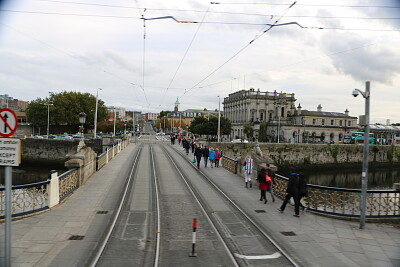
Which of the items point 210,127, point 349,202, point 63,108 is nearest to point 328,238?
point 349,202

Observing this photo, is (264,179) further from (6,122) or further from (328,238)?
(6,122)

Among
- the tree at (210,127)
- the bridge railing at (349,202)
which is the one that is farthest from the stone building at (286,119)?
the bridge railing at (349,202)

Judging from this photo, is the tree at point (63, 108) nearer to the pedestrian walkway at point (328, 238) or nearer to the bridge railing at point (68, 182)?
the bridge railing at point (68, 182)

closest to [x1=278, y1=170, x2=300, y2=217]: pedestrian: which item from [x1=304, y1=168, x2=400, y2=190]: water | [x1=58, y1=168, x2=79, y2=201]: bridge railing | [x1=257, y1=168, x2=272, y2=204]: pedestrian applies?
[x1=257, y1=168, x2=272, y2=204]: pedestrian

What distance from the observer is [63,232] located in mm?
9078

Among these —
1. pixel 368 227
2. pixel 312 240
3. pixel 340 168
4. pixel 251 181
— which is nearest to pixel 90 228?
pixel 312 240

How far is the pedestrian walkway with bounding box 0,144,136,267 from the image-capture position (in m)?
7.28

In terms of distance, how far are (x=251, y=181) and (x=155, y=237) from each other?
9.73 metres

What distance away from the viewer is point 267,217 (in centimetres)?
1129

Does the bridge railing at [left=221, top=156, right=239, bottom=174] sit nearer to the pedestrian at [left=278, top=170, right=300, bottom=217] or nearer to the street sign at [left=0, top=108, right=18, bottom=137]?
the pedestrian at [left=278, top=170, right=300, bottom=217]

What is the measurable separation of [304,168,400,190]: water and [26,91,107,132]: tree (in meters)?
56.3

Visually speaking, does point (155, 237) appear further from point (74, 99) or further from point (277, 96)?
point (277, 96)

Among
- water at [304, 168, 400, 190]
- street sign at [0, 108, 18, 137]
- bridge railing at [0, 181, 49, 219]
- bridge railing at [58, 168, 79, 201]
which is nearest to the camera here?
street sign at [0, 108, 18, 137]

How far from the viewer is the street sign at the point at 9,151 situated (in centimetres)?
603
